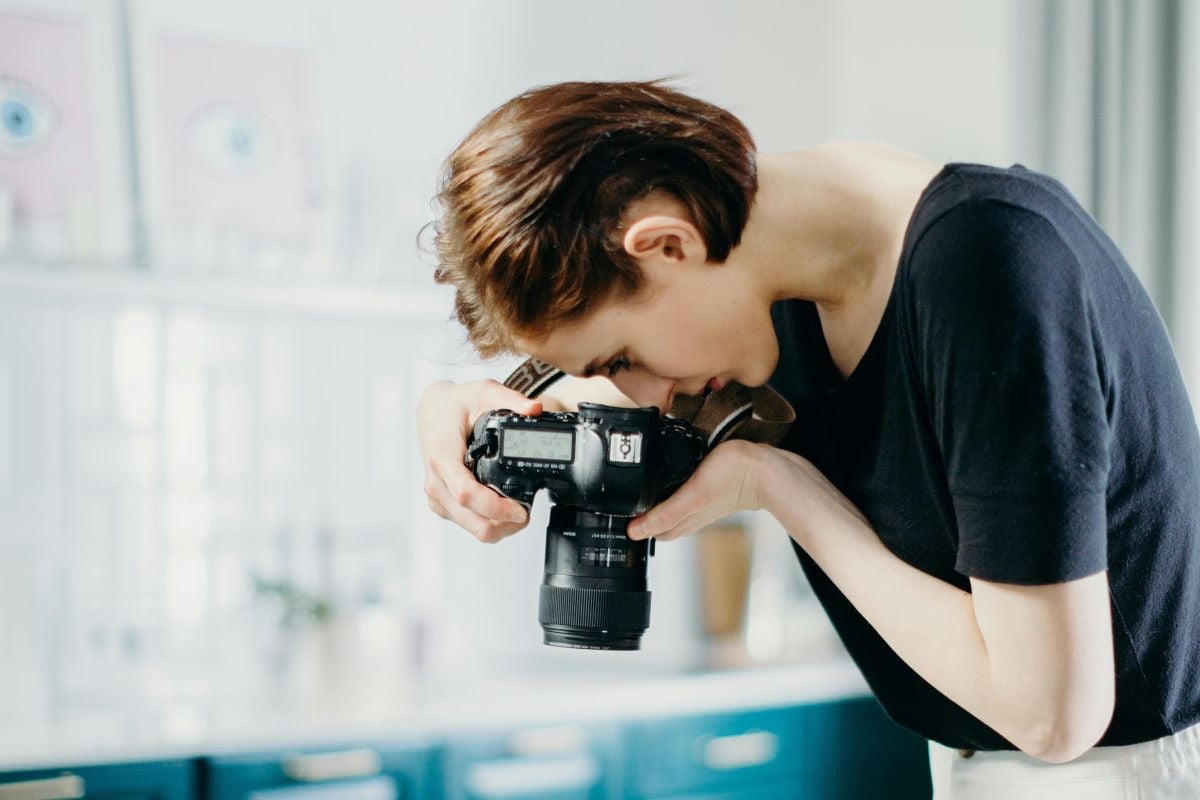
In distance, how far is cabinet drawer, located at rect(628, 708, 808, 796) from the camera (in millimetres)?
1987

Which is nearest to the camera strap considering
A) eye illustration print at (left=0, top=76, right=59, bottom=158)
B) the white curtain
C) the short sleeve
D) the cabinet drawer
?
the short sleeve

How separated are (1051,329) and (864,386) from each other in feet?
0.63

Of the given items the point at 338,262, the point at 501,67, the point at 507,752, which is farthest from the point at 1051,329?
the point at 501,67

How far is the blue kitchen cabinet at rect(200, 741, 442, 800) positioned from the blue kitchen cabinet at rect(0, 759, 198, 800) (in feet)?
0.12

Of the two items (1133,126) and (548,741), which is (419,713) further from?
(1133,126)

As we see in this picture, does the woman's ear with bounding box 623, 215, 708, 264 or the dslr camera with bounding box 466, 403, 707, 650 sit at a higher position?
the woman's ear with bounding box 623, 215, 708, 264

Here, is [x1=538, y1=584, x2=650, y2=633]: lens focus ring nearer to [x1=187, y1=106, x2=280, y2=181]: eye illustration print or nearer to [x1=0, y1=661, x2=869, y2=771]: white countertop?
[x1=0, y1=661, x2=869, y2=771]: white countertop

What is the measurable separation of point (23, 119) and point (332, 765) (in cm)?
118

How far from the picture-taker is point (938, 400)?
70cm

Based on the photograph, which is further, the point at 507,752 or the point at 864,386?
the point at 507,752

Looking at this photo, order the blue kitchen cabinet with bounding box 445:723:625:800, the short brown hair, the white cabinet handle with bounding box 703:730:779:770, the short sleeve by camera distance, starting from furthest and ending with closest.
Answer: the white cabinet handle with bounding box 703:730:779:770 → the blue kitchen cabinet with bounding box 445:723:625:800 → the short brown hair → the short sleeve

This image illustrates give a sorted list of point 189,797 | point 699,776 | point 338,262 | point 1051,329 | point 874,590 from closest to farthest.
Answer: point 1051,329, point 874,590, point 189,797, point 699,776, point 338,262

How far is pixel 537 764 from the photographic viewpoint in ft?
6.19

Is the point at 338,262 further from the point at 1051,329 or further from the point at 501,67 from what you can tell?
the point at 1051,329
